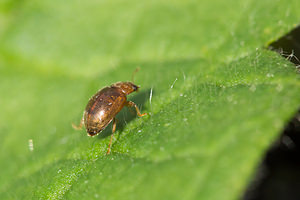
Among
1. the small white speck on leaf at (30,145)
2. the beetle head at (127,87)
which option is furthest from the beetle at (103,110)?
the small white speck on leaf at (30,145)

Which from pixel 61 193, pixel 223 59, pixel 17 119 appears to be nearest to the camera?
pixel 61 193

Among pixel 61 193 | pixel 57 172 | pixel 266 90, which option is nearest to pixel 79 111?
pixel 57 172

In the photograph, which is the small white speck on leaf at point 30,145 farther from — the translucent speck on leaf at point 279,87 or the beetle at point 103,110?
the translucent speck on leaf at point 279,87

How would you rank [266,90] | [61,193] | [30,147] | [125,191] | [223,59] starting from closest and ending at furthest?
[125,191], [266,90], [61,193], [223,59], [30,147]

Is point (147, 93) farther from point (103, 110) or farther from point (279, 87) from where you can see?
point (279, 87)

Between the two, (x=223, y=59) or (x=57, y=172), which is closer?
(x=57, y=172)

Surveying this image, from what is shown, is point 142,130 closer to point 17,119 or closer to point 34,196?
point 34,196

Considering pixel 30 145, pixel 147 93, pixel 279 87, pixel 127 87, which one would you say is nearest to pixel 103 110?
pixel 127 87

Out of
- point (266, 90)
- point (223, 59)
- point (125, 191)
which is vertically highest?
point (266, 90)

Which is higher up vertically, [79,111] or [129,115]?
[129,115]
